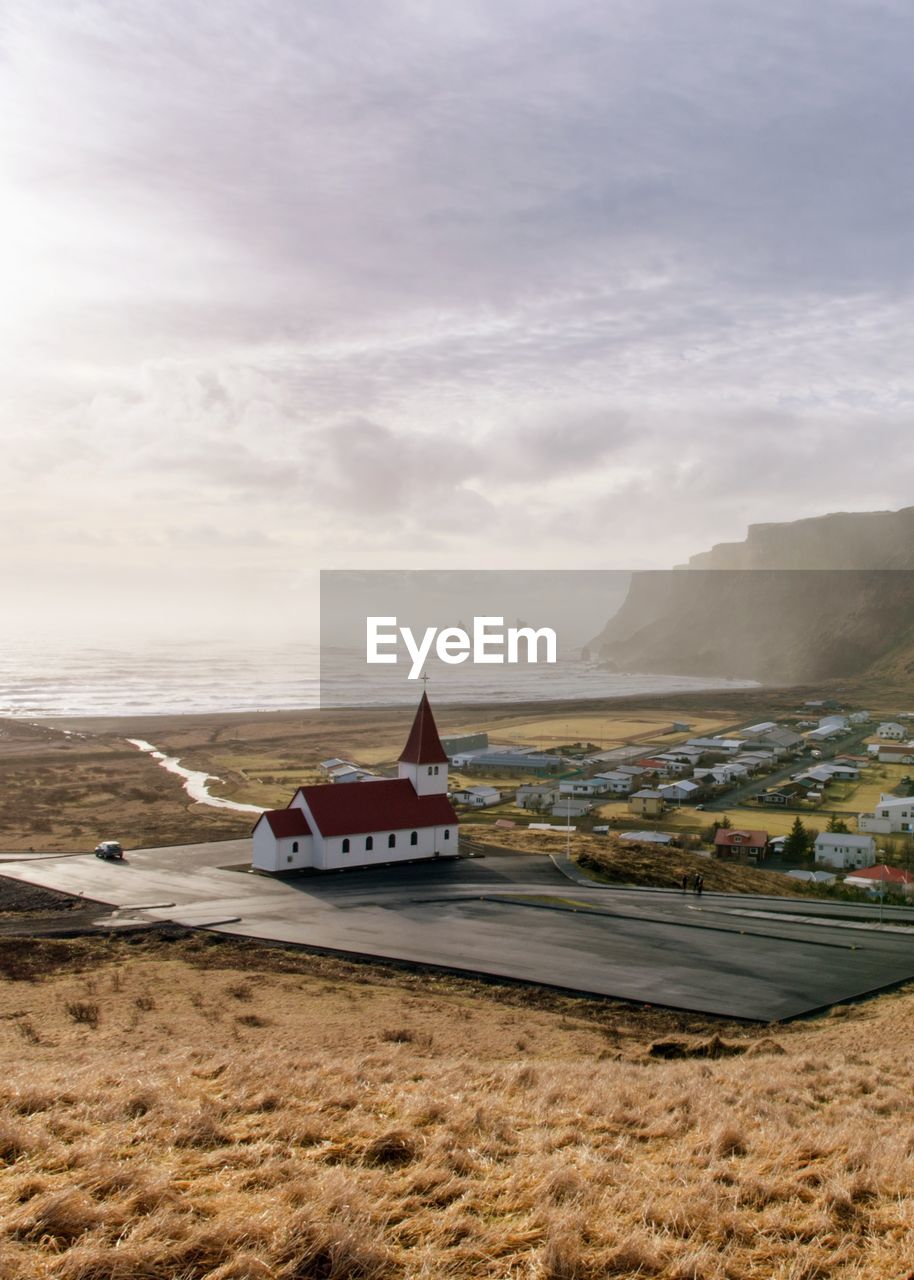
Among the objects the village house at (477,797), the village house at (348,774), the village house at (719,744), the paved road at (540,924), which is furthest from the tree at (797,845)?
the village house at (719,744)

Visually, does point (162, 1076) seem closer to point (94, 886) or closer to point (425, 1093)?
point (425, 1093)

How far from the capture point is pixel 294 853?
35656 millimetres

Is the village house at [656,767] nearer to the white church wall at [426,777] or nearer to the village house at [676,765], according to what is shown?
the village house at [676,765]

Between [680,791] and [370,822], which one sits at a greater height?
[370,822]

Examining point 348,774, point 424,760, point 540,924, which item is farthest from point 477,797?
point 540,924

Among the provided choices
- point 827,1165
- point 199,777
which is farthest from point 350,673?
Answer: point 827,1165

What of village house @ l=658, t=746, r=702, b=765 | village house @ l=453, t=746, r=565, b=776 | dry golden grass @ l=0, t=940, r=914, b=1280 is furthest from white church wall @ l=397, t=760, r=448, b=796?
village house @ l=658, t=746, r=702, b=765

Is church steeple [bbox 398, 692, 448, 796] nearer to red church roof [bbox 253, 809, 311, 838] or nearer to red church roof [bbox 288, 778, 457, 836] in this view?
red church roof [bbox 288, 778, 457, 836]

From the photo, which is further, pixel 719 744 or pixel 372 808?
pixel 719 744

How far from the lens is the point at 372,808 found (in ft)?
122

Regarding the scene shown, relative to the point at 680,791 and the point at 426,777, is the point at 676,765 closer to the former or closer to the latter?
the point at 680,791

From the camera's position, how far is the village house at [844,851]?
48.1 metres

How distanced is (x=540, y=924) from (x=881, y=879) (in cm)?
2071

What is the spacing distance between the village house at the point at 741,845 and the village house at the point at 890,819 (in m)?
10.0
